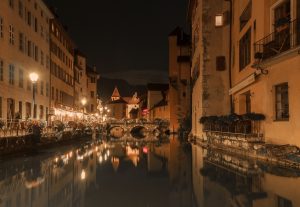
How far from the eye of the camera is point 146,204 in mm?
9594

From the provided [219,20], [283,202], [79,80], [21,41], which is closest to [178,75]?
[79,80]

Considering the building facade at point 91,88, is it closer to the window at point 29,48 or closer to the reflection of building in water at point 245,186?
the window at point 29,48

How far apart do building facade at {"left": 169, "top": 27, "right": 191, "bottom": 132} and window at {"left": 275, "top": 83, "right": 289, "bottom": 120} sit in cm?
5141

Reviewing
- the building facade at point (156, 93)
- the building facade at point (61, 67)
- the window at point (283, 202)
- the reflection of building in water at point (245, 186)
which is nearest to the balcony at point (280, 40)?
the reflection of building in water at point (245, 186)

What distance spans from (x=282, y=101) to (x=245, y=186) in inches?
384

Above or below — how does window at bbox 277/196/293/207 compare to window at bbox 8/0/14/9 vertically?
below

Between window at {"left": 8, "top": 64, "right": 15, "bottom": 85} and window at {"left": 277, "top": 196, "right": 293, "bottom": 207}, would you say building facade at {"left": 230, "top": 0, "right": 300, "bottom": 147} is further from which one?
window at {"left": 8, "top": 64, "right": 15, "bottom": 85}

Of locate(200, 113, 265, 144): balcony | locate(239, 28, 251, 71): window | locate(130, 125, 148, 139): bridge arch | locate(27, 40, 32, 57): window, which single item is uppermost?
locate(27, 40, 32, 57): window

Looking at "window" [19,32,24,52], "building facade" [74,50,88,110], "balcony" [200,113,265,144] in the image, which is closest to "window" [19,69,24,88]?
"window" [19,32,24,52]

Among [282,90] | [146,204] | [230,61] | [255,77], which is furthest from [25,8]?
[146,204]

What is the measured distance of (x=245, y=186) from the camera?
476 inches

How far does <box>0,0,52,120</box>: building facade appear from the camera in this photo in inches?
1264

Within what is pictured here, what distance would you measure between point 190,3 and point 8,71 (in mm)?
28719

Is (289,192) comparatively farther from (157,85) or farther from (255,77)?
(157,85)
